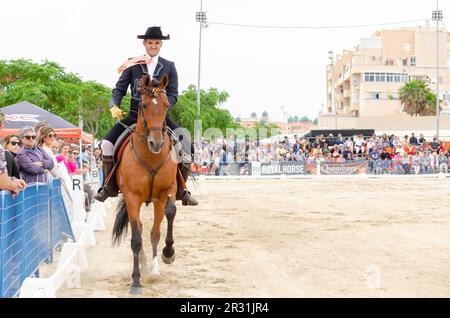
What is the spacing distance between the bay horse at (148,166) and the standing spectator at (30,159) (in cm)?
202

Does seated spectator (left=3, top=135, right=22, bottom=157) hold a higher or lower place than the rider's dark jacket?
lower

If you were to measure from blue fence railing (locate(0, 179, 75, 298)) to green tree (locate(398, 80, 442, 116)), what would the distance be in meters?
88.3

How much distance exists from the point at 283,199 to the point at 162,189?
42.4ft

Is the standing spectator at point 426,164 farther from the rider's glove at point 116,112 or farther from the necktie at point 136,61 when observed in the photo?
the rider's glove at point 116,112

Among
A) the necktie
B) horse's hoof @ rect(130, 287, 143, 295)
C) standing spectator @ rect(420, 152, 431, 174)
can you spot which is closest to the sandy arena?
horse's hoof @ rect(130, 287, 143, 295)

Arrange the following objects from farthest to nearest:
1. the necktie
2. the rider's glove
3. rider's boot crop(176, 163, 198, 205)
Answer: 1. rider's boot crop(176, 163, 198, 205)
2. the necktie
3. the rider's glove

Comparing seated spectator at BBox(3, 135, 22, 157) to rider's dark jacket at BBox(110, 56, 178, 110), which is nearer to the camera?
rider's dark jacket at BBox(110, 56, 178, 110)

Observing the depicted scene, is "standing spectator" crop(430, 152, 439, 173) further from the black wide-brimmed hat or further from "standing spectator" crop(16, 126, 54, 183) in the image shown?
the black wide-brimmed hat

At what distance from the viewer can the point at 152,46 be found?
8438mm

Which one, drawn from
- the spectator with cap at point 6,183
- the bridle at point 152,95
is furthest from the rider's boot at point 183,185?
the spectator with cap at point 6,183

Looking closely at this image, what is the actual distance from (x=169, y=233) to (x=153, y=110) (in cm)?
187

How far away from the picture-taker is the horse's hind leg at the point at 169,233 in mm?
7965

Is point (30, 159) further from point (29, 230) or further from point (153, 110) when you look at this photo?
point (153, 110)

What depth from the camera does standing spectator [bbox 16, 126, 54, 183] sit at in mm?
9586
